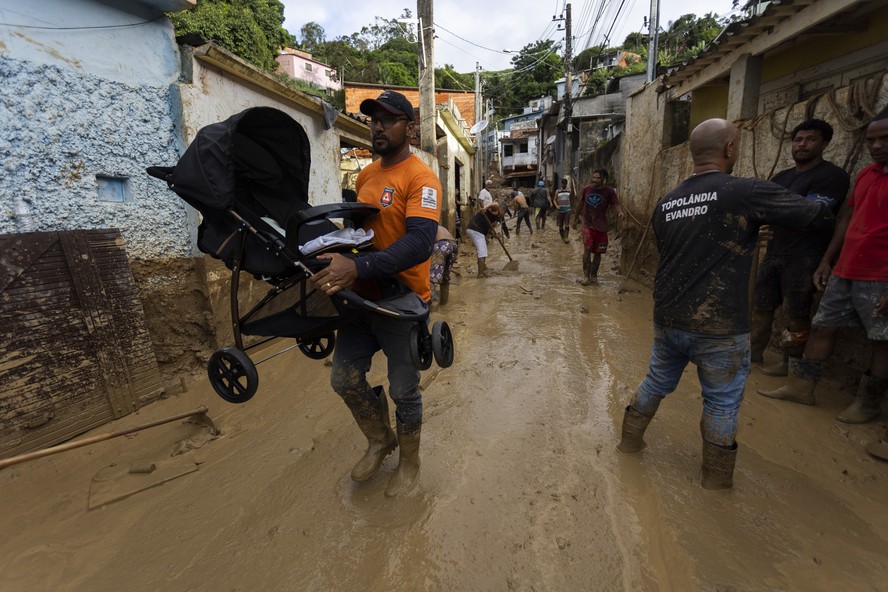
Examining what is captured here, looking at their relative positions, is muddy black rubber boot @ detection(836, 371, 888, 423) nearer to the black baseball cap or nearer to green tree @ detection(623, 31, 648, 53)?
the black baseball cap

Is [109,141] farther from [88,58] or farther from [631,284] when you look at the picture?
[631,284]

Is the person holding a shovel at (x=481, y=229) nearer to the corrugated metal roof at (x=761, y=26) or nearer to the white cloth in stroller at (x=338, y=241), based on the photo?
the corrugated metal roof at (x=761, y=26)

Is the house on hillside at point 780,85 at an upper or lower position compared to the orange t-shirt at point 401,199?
upper

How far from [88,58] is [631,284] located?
7.63 m

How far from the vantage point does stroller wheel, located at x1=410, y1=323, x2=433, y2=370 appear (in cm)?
223

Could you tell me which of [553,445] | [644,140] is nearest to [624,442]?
[553,445]

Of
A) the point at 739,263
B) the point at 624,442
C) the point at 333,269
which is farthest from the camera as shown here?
the point at 624,442

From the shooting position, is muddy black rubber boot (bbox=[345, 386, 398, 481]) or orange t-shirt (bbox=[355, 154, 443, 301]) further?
muddy black rubber boot (bbox=[345, 386, 398, 481])

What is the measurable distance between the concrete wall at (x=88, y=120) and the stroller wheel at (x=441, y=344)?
3090 mm

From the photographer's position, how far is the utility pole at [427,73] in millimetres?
11391

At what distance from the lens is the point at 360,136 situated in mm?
8508

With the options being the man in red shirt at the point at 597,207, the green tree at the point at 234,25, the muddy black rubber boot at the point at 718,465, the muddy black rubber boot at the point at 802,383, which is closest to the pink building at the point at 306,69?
the green tree at the point at 234,25

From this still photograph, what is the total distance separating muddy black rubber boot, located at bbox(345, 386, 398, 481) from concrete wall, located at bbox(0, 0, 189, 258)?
9.21ft

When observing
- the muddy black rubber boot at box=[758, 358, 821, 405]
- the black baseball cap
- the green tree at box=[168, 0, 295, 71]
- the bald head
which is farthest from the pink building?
the muddy black rubber boot at box=[758, 358, 821, 405]
